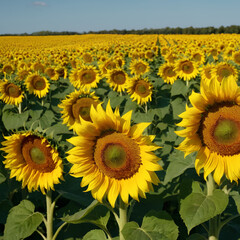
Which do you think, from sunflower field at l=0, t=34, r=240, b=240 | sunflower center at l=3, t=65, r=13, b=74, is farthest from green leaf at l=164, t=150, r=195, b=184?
sunflower center at l=3, t=65, r=13, b=74

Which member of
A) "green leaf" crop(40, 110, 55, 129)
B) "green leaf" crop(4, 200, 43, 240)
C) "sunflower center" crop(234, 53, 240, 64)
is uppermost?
"sunflower center" crop(234, 53, 240, 64)

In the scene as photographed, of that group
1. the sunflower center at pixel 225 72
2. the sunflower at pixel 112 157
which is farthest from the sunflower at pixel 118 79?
the sunflower at pixel 112 157

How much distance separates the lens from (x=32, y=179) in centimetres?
247

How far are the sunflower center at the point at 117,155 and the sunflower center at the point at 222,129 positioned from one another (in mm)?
508

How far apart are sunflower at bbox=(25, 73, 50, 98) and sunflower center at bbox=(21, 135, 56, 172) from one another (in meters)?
3.99

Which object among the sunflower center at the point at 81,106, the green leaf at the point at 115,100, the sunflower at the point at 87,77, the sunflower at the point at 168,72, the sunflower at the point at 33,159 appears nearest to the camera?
the sunflower at the point at 33,159

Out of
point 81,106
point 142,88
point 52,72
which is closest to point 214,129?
point 81,106

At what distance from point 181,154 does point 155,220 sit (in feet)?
2.36

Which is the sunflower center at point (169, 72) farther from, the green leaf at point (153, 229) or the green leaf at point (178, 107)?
the green leaf at point (153, 229)

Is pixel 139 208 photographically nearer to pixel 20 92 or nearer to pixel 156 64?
pixel 20 92

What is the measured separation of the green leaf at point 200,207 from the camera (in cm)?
188

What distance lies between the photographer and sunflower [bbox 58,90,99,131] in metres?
3.83

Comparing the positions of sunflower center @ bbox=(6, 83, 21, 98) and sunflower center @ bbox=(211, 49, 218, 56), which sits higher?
sunflower center @ bbox=(211, 49, 218, 56)

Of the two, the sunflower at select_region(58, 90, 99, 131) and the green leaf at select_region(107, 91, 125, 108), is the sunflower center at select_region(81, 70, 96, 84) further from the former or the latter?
the sunflower at select_region(58, 90, 99, 131)
